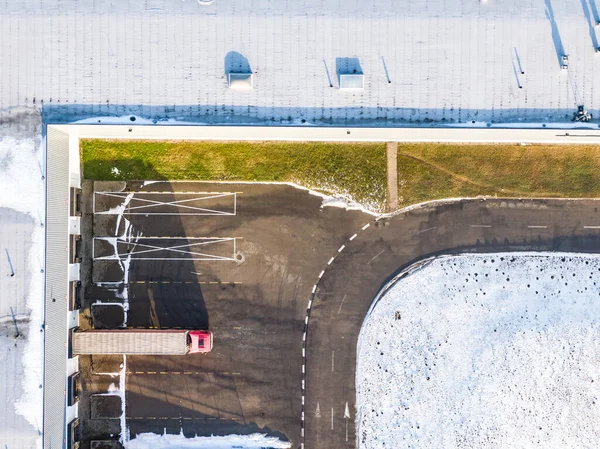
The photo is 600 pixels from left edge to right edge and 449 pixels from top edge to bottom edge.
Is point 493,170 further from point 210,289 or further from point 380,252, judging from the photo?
point 210,289

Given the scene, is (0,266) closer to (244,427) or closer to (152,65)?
(152,65)

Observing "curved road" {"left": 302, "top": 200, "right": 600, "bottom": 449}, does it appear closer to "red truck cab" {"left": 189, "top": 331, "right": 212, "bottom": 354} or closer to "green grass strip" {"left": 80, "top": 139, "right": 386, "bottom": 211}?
"green grass strip" {"left": 80, "top": 139, "right": 386, "bottom": 211}

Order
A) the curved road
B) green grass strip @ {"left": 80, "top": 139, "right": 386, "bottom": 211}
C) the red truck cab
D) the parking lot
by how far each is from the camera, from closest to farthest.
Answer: the red truck cab, green grass strip @ {"left": 80, "top": 139, "right": 386, "bottom": 211}, the parking lot, the curved road

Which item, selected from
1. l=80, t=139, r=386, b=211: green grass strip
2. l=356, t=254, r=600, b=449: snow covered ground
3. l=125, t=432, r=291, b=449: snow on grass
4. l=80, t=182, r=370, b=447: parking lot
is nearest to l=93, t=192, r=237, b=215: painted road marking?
l=80, t=182, r=370, b=447: parking lot

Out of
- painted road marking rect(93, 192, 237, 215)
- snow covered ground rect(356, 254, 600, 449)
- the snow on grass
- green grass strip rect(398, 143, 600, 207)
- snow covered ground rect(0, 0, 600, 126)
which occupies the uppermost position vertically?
snow covered ground rect(0, 0, 600, 126)

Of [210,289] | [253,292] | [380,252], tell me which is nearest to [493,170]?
[380,252]

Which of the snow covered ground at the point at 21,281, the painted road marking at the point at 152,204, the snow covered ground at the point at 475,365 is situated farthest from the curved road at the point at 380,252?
the snow covered ground at the point at 21,281
